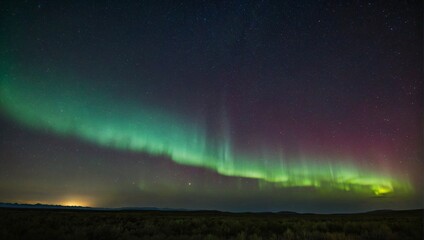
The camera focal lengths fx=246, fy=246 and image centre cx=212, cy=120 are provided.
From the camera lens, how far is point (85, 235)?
9.98m

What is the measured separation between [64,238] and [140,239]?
2641 mm

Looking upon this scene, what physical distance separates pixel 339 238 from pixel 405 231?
480 cm

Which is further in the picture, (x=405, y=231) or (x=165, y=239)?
(x=405, y=231)

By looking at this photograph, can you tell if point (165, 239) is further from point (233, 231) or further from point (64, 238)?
point (233, 231)

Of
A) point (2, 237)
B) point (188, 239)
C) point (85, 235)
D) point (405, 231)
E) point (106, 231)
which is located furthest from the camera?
point (405, 231)

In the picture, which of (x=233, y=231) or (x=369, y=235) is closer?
(x=369, y=235)

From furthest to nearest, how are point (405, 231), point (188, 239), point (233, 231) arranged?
point (233, 231), point (405, 231), point (188, 239)

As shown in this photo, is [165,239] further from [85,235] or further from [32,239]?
[32,239]

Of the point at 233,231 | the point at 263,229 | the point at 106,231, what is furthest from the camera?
the point at 263,229

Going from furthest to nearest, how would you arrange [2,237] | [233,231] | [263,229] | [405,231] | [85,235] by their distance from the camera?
[263,229] → [233,231] → [405,231] → [85,235] → [2,237]

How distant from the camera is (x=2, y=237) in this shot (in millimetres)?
8516

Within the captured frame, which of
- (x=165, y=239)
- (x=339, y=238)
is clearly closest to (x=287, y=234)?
(x=339, y=238)

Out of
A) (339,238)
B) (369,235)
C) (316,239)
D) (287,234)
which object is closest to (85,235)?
(287,234)

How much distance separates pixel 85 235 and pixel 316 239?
9.43 metres
